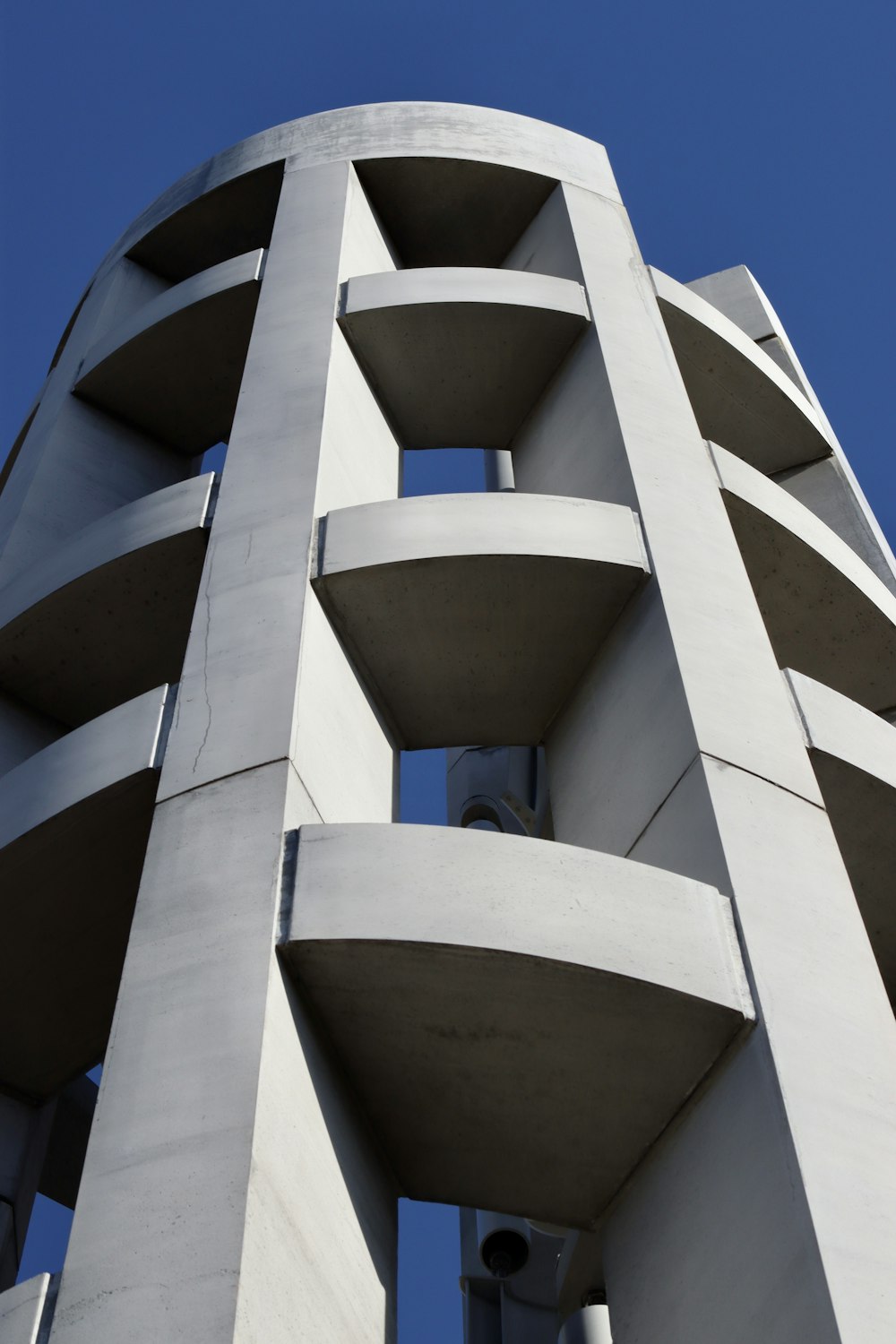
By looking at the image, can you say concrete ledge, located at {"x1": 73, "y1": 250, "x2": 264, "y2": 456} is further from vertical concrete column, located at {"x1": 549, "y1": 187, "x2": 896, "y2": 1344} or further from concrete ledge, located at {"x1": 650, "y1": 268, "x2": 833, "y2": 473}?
vertical concrete column, located at {"x1": 549, "y1": 187, "x2": 896, "y2": 1344}

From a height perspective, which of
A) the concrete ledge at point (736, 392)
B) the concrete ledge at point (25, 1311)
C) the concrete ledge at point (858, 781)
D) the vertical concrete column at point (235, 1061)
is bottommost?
the concrete ledge at point (25, 1311)

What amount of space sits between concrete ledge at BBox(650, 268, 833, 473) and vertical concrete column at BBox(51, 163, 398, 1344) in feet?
22.0

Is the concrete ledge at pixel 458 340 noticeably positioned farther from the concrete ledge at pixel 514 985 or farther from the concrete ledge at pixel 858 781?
the concrete ledge at pixel 514 985

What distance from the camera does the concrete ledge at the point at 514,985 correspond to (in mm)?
6914

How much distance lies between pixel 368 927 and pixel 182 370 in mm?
9123

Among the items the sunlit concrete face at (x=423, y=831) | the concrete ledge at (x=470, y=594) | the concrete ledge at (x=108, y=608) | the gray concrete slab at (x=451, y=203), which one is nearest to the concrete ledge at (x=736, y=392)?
the sunlit concrete face at (x=423, y=831)

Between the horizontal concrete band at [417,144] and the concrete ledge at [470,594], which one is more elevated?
the horizontal concrete band at [417,144]

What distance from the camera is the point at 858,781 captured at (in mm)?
9195

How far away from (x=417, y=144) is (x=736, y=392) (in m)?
4.14

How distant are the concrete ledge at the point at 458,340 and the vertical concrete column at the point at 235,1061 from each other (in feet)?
10.7

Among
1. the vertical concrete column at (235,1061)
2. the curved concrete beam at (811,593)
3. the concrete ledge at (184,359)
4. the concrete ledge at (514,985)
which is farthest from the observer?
the concrete ledge at (184,359)

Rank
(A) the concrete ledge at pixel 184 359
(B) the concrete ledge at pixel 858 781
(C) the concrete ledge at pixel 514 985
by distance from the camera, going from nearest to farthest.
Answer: (C) the concrete ledge at pixel 514 985 → (B) the concrete ledge at pixel 858 781 → (A) the concrete ledge at pixel 184 359

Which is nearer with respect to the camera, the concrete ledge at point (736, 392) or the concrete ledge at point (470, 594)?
the concrete ledge at point (470, 594)

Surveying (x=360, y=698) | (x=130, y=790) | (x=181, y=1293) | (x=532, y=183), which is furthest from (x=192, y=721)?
(x=532, y=183)
